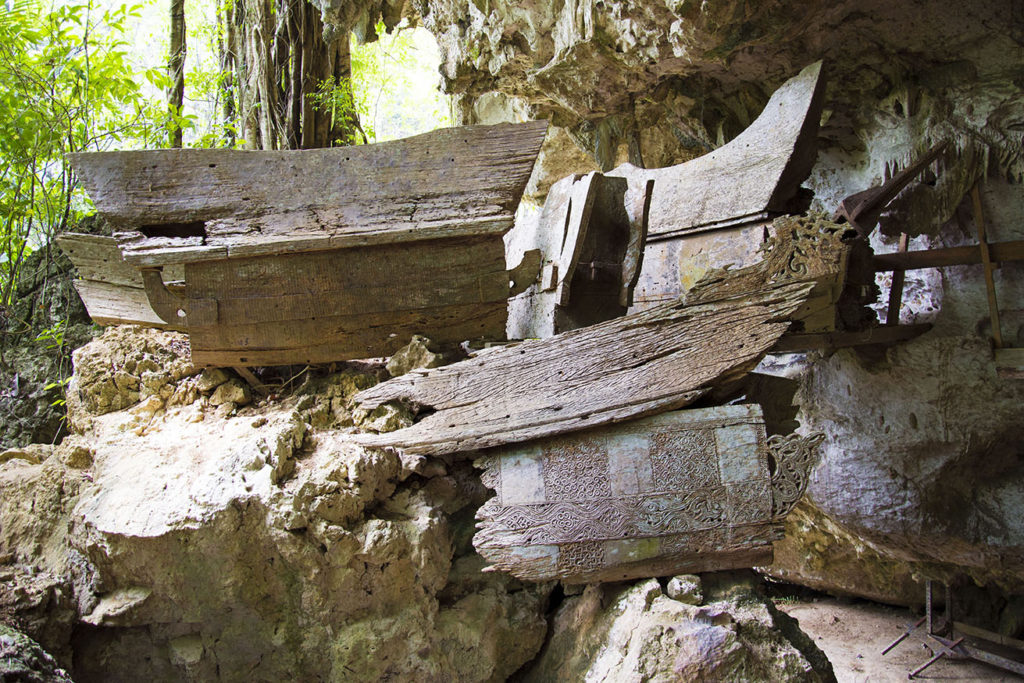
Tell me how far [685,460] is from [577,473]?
15.4 inches

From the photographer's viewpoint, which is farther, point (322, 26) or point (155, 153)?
point (322, 26)

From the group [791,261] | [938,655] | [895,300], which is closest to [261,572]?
[791,261]

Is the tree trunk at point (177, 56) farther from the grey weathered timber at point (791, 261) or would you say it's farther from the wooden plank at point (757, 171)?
the grey weathered timber at point (791, 261)

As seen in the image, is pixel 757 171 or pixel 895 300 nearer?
pixel 757 171

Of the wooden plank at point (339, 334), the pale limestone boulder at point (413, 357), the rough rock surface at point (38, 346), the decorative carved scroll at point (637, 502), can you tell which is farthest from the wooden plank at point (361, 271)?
the rough rock surface at point (38, 346)

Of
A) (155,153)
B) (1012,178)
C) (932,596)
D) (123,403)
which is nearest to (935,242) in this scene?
(1012,178)

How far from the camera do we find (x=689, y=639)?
2365 mm

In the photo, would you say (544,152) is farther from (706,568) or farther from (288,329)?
(706,568)

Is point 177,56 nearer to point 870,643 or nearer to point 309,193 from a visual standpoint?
point 309,193

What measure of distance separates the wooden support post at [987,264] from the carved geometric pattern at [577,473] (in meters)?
2.65

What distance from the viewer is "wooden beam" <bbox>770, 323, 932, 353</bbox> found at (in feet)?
12.8

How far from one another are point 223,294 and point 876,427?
3936mm

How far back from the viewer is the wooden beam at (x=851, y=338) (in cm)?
391

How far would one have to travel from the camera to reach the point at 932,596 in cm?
533
